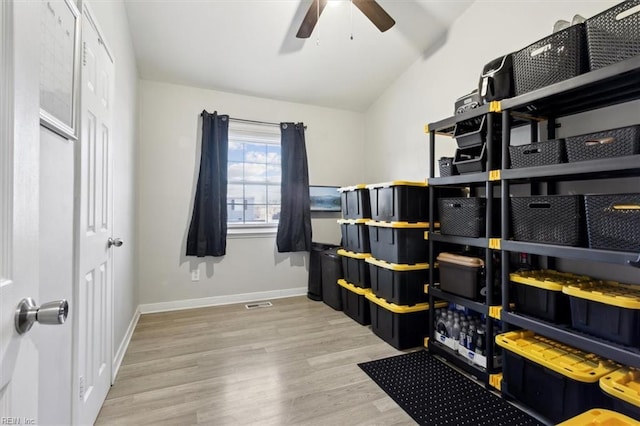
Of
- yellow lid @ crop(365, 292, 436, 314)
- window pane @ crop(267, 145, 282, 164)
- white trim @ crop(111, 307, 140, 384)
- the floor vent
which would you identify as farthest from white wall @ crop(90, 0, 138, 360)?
yellow lid @ crop(365, 292, 436, 314)

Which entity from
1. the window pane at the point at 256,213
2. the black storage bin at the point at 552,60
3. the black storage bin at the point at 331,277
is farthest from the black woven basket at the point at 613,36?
the window pane at the point at 256,213

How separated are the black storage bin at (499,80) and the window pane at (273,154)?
256cm

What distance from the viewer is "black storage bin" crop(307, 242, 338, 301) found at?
3744 mm

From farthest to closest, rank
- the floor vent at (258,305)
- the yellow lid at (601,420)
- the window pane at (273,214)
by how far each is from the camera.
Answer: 1. the window pane at (273,214)
2. the floor vent at (258,305)
3. the yellow lid at (601,420)

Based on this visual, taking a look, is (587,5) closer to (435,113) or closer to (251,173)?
(435,113)

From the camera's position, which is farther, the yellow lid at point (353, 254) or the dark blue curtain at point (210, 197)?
the dark blue curtain at point (210, 197)

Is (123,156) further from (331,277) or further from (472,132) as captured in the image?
(472,132)

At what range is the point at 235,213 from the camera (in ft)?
12.2

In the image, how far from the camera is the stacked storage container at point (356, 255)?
2.98 meters

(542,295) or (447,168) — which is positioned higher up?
(447,168)

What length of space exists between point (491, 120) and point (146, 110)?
332 cm

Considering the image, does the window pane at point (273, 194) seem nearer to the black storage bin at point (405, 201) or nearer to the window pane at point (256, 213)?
the window pane at point (256, 213)

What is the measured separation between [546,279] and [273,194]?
298cm

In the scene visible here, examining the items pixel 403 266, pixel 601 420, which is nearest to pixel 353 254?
pixel 403 266
